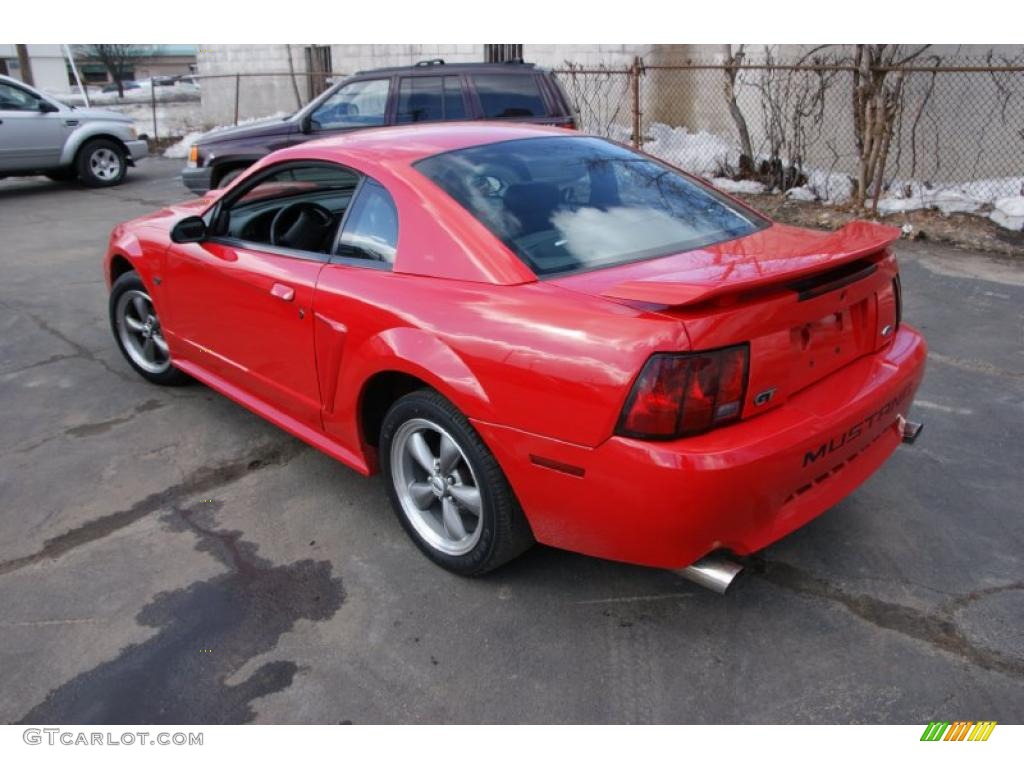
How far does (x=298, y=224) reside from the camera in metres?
3.61

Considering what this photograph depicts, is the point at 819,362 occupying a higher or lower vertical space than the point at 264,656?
higher

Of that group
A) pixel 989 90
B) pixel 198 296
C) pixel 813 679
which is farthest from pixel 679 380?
pixel 989 90

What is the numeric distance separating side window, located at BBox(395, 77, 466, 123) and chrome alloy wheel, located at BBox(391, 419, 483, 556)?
6.16 m

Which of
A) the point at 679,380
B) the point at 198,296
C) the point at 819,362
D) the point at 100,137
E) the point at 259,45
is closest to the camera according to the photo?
the point at 679,380

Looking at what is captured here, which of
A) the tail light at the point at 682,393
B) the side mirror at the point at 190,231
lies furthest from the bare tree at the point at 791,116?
the tail light at the point at 682,393

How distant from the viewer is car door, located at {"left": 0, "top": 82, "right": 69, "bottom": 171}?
12.0 metres

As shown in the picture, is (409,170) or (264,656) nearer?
(264,656)

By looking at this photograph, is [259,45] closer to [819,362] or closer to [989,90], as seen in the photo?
[989,90]

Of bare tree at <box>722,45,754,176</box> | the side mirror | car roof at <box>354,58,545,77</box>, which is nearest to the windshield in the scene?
the side mirror

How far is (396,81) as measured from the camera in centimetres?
870

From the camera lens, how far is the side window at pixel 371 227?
10.0 feet

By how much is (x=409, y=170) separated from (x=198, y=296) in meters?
1.51

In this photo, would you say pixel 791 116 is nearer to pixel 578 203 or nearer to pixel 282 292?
pixel 578 203
